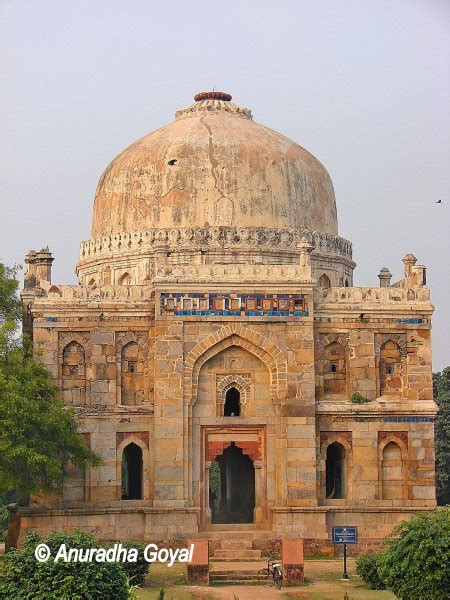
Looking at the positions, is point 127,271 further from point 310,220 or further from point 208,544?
point 208,544

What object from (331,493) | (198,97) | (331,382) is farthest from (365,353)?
(198,97)

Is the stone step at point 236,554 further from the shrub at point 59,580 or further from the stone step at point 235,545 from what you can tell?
the shrub at point 59,580

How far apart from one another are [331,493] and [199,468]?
333 cm

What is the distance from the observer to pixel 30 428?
25203 millimetres

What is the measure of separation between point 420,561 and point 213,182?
42.0 feet

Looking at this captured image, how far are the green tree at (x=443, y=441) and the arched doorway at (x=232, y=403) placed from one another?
13308 mm

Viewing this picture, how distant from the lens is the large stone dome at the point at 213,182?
100 feet

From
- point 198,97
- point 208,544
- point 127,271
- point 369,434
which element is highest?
point 198,97

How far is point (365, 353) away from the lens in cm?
2839

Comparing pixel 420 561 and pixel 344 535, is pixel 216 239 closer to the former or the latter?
pixel 344 535

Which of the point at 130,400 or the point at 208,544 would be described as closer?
the point at 208,544

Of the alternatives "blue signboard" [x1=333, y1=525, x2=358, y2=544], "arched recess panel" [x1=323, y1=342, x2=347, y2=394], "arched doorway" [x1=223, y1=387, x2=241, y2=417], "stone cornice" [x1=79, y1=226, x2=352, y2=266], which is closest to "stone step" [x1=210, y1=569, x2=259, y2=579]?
"blue signboard" [x1=333, y1=525, x2=358, y2=544]

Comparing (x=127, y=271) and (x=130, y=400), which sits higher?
(x=127, y=271)

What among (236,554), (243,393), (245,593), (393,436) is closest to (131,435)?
(243,393)
